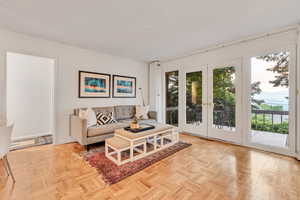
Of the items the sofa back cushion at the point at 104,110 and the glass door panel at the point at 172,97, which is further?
the glass door panel at the point at 172,97

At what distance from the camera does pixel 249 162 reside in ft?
7.58

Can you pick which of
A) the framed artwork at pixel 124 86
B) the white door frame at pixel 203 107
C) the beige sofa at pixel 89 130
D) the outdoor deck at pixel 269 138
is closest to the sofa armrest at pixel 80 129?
the beige sofa at pixel 89 130

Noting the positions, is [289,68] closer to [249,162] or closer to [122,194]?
[249,162]

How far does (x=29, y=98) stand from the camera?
3.64 m

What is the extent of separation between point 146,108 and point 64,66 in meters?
2.46

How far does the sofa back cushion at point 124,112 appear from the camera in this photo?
395 cm

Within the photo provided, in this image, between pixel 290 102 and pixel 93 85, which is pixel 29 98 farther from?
pixel 290 102

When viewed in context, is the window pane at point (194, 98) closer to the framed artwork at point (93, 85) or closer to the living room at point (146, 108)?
the living room at point (146, 108)

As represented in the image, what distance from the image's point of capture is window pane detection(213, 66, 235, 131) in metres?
3.27

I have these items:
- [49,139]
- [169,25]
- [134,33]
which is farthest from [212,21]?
[49,139]

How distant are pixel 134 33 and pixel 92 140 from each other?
7.78 feet

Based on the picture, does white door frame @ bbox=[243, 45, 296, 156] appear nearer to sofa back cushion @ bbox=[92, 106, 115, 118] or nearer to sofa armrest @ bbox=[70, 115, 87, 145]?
sofa back cushion @ bbox=[92, 106, 115, 118]

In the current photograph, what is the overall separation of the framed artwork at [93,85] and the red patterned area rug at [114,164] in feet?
5.07

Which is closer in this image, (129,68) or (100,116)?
(100,116)
